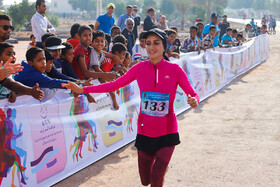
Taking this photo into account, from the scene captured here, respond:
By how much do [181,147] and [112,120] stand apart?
1.37m

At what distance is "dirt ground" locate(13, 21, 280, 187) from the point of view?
17.1 ft

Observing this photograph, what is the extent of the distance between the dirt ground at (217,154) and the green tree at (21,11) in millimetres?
43980

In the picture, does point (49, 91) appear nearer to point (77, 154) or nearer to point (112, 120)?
point (77, 154)

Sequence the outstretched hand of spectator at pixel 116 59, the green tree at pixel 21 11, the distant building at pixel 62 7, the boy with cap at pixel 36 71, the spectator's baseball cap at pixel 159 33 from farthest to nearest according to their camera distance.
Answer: the distant building at pixel 62 7 → the green tree at pixel 21 11 → the outstretched hand of spectator at pixel 116 59 → the boy with cap at pixel 36 71 → the spectator's baseball cap at pixel 159 33

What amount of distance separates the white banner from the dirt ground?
0.75ft

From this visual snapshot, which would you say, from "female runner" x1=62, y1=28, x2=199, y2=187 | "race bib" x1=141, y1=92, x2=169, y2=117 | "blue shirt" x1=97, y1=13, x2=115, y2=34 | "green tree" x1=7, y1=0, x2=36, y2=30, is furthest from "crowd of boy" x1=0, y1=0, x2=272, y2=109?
"green tree" x1=7, y1=0, x2=36, y2=30

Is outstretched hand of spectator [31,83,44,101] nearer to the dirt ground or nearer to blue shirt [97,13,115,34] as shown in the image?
the dirt ground

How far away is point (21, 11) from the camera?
162ft

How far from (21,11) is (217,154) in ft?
158

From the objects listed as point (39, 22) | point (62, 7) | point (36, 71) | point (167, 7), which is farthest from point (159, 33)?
point (62, 7)

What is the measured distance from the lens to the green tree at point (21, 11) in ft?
161

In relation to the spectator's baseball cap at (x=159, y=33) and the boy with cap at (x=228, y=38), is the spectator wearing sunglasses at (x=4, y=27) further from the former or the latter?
the boy with cap at (x=228, y=38)

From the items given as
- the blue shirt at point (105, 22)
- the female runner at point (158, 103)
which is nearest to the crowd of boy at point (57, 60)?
the female runner at point (158, 103)

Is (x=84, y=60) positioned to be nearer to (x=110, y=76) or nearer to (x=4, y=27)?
(x=110, y=76)
